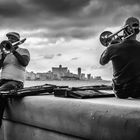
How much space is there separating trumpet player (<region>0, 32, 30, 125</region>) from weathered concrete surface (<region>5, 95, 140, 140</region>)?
862mm

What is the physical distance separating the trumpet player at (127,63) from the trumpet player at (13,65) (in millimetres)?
1911

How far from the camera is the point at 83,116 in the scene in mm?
3791

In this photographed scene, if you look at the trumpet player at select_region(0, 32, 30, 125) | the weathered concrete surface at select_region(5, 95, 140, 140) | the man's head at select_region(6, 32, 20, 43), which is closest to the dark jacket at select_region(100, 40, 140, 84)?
the weathered concrete surface at select_region(5, 95, 140, 140)

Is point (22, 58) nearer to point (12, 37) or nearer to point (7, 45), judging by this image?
point (7, 45)

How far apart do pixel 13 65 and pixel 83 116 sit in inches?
109

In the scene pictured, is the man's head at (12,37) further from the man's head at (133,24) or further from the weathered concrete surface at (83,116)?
the man's head at (133,24)

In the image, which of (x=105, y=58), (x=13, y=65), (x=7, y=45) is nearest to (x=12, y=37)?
(x=7, y=45)

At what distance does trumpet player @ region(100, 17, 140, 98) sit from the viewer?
453 centimetres

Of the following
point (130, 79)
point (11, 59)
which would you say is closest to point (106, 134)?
point (130, 79)

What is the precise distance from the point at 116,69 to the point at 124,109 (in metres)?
1.42

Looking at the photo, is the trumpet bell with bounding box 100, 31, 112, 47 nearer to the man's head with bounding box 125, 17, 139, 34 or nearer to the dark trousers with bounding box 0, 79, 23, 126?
the man's head with bounding box 125, 17, 139, 34

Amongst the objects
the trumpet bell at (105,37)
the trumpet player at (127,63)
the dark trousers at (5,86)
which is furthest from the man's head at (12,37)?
the trumpet player at (127,63)

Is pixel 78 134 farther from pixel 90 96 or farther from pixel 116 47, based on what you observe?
pixel 116 47

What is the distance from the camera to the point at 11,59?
6297 millimetres
